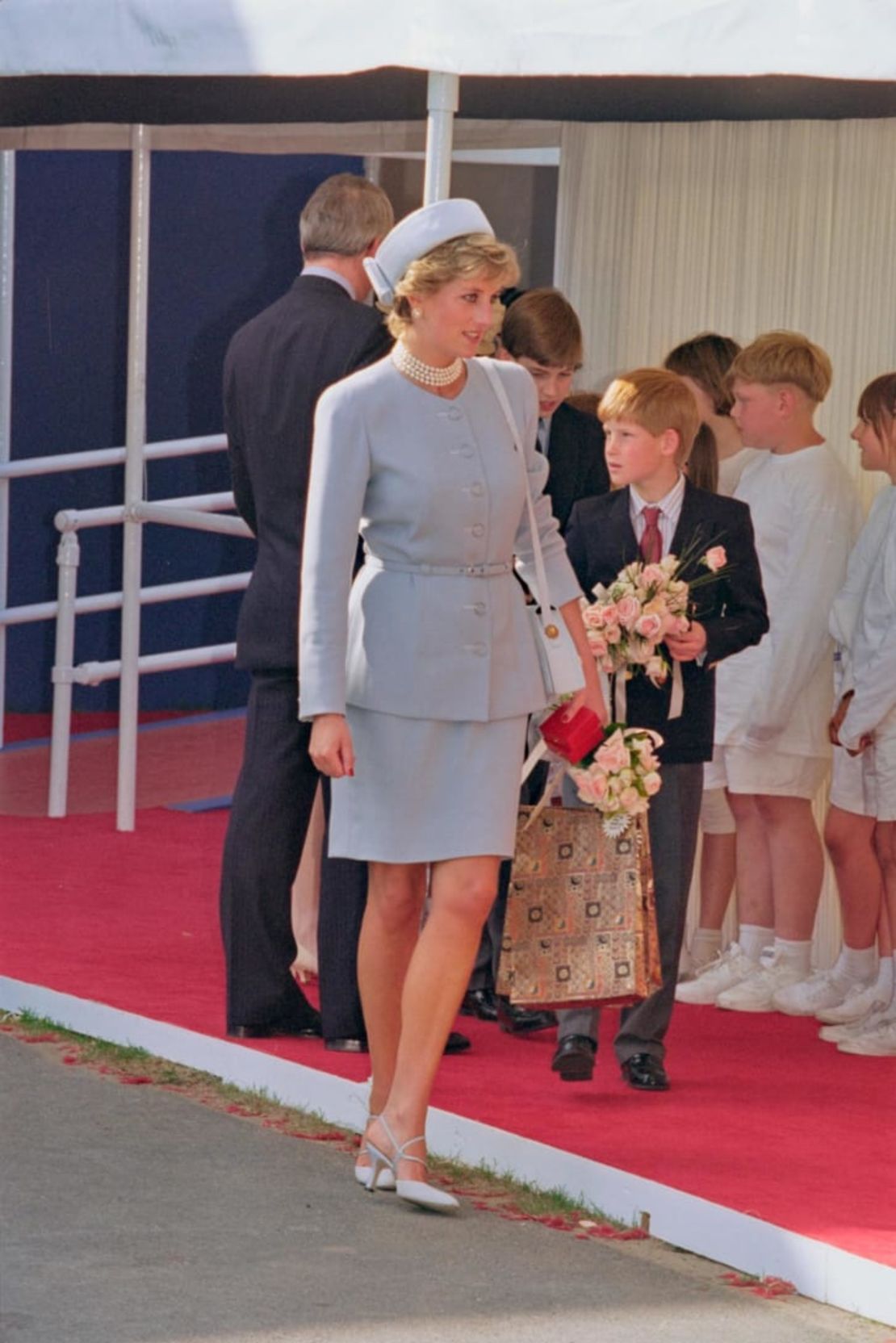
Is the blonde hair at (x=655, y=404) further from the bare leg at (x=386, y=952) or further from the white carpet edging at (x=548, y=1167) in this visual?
the white carpet edging at (x=548, y=1167)

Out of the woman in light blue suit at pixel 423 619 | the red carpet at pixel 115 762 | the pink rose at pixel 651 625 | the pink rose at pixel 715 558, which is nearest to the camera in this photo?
the woman in light blue suit at pixel 423 619

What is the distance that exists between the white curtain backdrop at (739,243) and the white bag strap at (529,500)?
2.06 m

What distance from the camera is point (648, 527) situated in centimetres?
593

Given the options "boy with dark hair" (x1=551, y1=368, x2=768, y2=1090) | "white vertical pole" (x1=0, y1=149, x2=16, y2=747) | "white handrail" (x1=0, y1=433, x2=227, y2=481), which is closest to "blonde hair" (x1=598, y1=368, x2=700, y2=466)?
"boy with dark hair" (x1=551, y1=368, x2=768, y2=1090)

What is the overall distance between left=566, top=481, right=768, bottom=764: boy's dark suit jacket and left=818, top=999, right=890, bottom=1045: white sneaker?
3.10 feet

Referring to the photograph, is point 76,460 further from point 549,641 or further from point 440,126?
point 549,641

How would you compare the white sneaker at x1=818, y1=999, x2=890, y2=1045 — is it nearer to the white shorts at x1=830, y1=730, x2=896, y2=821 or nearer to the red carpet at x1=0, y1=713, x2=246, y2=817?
the white shorts at x1=830, y1=730, x2=896, y2=821

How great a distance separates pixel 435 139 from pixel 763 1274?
272 centimetres

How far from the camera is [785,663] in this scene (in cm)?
666

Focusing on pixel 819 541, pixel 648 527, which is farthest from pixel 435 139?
pixel 819 541

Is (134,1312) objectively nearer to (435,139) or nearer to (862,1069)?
(862,1069)

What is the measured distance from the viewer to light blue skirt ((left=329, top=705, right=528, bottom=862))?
16.1 ft

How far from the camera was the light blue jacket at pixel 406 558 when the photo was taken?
4844mm

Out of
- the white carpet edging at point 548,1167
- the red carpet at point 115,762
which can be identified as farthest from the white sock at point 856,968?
the red carpet at point 115,762
